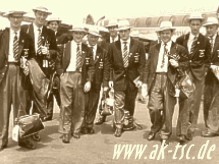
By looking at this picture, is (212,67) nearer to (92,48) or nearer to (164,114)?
(164,114)

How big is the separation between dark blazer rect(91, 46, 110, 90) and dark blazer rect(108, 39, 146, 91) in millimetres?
125

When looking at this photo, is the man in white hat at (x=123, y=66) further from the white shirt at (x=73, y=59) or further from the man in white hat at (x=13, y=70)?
the man in white hat at (x=13, y=70)

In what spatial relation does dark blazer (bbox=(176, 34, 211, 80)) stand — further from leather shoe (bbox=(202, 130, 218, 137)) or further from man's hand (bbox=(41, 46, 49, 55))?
man's hand (bbox=(41, 46, 49, 55))

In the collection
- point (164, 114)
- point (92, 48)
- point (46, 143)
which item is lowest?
point (46, 143)

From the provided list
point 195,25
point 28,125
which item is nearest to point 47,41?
point 28,125

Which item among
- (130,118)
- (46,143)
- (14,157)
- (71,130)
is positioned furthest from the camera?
(130,118)

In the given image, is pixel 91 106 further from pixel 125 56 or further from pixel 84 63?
pixel 125 56

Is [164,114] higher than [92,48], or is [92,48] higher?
[92,48]

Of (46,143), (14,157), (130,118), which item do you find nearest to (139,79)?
(130,118)

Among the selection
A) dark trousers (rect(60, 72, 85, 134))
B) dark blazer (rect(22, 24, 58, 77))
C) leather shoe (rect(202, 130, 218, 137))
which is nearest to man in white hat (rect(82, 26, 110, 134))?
dark trousers (rect(60, 72, 85, 134))

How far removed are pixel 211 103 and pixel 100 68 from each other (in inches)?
90.6

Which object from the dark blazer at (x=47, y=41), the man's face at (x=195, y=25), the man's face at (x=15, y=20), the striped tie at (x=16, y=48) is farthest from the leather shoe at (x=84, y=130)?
the man's face at (x=195, y=25)

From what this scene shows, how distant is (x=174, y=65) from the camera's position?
24.0ft

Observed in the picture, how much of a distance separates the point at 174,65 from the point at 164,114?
0.95 meters
